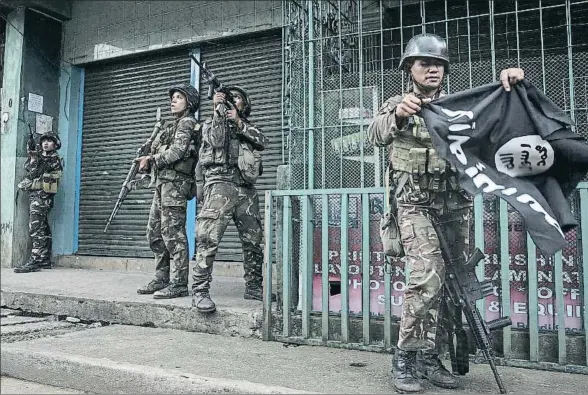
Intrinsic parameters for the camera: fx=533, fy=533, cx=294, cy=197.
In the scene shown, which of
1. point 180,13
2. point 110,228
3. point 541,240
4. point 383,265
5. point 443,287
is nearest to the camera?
point 541,240

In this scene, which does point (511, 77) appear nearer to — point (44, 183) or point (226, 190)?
point (226, 190)

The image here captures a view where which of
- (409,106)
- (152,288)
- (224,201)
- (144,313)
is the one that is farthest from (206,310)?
(409,106)

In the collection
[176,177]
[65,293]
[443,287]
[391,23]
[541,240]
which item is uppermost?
[391,23]

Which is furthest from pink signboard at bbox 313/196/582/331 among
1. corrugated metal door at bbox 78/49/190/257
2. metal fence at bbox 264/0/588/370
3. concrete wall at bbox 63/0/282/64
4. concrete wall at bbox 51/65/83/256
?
concrete wall at bbox 51/65/83/256

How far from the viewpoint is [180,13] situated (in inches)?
283

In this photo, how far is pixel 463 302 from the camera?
2820 mm

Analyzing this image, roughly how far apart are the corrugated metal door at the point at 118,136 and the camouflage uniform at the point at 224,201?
2978 mm

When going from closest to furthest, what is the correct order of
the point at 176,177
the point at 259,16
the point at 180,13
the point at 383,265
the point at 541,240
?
the point at 541,240 → the point at 383,265 → the point at 176,177 → the point at 259,16 → the point at 180,13

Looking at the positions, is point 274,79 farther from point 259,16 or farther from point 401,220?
point 401,220

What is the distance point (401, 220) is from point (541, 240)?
0.70m

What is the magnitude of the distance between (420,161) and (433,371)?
1.14 metres

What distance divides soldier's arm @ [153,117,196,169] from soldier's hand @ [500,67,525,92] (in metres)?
2.98

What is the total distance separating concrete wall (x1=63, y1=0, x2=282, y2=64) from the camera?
21.9 feet

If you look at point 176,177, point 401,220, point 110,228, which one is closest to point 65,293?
point 176,177
